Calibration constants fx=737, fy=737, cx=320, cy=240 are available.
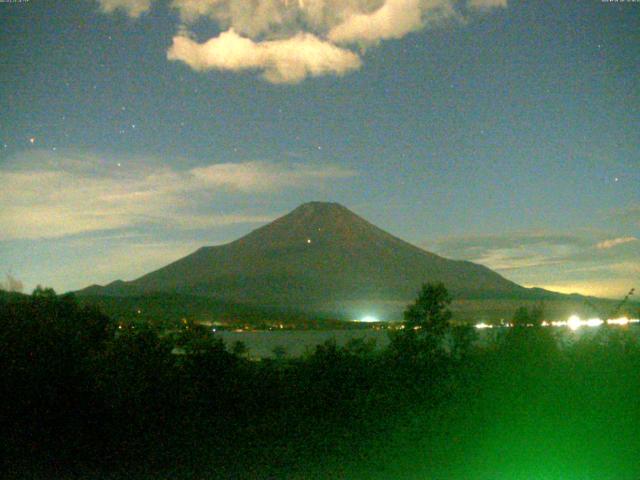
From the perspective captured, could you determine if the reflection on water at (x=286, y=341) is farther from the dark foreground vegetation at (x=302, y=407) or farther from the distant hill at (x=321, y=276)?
the distant hill at (x=321, y=276)

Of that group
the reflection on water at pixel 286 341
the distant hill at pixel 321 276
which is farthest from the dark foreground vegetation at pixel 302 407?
the distant hill at pixel 321 276

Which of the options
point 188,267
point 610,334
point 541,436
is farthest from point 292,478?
point 188,267

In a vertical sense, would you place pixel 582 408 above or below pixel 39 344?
below

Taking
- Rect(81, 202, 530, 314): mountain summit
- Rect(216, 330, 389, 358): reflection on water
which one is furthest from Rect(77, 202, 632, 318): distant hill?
Rect(216, 330, 389, 358): reflection on water

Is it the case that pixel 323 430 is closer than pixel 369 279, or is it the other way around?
pixel 323 430

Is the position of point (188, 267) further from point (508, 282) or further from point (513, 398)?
point (513, 398)

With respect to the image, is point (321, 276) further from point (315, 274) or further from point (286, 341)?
point (286, 341)

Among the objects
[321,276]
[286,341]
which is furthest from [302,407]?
[321,276]

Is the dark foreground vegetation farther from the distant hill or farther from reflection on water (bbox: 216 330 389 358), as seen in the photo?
the distant hill
